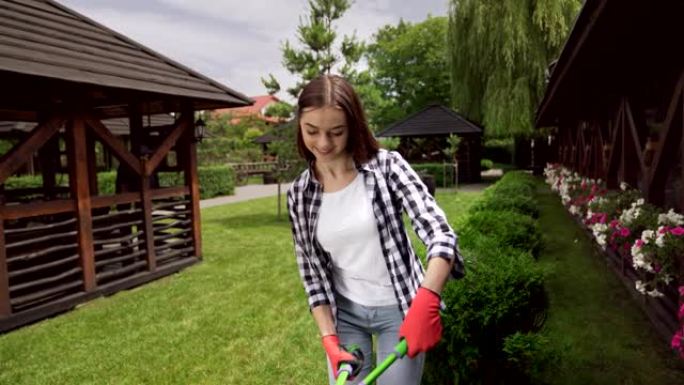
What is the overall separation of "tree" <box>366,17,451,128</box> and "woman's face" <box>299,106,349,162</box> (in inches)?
1545

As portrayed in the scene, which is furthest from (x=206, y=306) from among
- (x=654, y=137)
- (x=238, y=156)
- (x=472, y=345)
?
(x=238, y=156)

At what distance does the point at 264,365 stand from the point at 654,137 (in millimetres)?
5690

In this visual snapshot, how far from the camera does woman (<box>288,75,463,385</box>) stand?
1711 millimetres

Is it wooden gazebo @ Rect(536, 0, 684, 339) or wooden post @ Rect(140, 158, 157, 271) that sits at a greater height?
wooden gazebo @ Rect(536, 0, 684, 339)

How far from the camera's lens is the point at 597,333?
14.8 feet

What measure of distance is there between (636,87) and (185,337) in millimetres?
6319

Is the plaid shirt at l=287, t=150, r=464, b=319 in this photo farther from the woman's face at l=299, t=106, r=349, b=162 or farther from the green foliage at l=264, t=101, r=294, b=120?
the green foliage at l=264, t=101, r=294, b=120

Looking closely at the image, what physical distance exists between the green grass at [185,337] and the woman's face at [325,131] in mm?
2641

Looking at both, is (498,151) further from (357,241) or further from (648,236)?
(357,241)

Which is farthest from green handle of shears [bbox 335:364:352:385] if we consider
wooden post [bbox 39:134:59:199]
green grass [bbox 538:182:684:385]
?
wooden post [bbox 39:134:59:199]

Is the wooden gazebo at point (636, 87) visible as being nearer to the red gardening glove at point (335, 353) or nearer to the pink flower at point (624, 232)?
the pink flower at point (624, 232)

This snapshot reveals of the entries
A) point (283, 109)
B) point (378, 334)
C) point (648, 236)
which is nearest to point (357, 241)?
point (378, 334)

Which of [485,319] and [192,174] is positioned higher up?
[192,174]

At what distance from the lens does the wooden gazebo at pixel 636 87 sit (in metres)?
3.74
